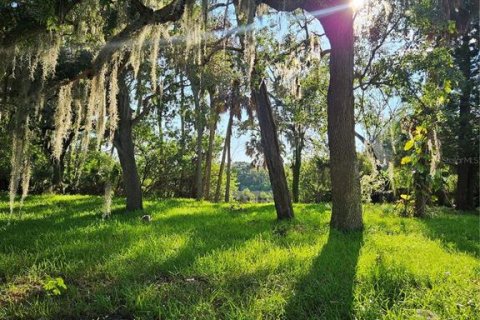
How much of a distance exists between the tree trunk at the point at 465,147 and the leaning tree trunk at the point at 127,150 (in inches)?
503

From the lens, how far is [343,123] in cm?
579

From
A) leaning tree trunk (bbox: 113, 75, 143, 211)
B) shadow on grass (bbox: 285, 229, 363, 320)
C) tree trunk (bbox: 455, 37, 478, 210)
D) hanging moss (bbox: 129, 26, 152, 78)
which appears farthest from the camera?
tree trunk (bbox: 455, 37, 478, 210)

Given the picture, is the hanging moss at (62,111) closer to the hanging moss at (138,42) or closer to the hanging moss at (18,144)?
the hanging moss at (18,144)

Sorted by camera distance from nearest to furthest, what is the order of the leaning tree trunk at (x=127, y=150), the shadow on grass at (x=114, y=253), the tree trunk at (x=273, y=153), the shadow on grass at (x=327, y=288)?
the shadow on grass at (x=327, y=288), the shadow on grass at (x=114, y=253), the tree trunk at (x=273, y=153), the leaning tree trunk at (x=127, y=150)

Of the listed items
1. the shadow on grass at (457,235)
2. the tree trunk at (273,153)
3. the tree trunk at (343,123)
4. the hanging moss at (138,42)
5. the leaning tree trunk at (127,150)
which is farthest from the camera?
the leaning tree trunk at (127,150)

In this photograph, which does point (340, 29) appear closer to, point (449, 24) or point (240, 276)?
point (449, 24)

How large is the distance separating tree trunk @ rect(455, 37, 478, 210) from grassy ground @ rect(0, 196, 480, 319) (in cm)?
1047

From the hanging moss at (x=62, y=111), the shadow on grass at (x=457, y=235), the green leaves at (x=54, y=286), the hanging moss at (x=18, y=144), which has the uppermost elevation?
the hanging moss at (x=62, y=111)

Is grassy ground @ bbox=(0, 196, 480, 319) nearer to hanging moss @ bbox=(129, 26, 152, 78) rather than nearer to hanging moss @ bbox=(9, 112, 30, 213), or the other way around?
hanging moss @ bbox=(9, 112, 30, 213)

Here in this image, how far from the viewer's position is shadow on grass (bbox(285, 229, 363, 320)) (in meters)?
2.93

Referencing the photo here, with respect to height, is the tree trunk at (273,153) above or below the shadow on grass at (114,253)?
above

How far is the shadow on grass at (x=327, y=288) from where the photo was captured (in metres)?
2.93

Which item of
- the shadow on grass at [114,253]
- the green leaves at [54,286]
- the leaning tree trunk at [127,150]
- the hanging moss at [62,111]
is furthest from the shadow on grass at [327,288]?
the leaning tree trunk at [127,150]

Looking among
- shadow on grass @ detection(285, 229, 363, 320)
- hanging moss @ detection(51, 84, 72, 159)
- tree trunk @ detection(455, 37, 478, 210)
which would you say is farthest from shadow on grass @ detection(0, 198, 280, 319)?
tree trunk @ detection(455, 37, 478, 210)
